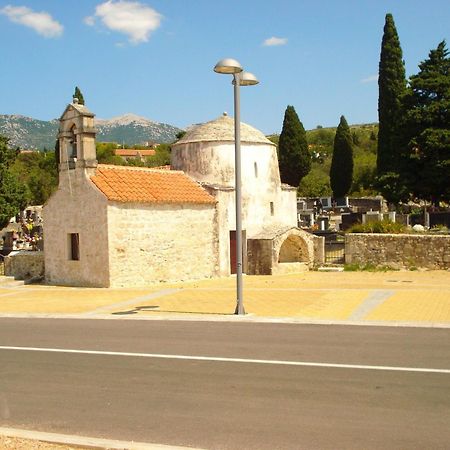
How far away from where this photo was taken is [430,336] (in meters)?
11.2

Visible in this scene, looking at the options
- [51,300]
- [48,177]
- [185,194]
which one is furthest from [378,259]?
[48,177]

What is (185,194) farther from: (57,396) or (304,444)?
(304,444)

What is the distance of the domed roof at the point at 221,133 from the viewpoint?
28234 millimetres

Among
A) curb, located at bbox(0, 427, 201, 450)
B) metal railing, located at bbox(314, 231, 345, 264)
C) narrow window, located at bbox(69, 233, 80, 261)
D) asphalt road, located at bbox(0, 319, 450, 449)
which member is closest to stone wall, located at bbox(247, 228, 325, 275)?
metal railing, located at bbox(314, 231, 345, 264)

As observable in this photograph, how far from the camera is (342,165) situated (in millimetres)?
61656

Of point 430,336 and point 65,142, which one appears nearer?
point 430,336

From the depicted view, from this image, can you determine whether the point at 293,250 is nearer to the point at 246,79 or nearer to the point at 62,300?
the point at 62,300

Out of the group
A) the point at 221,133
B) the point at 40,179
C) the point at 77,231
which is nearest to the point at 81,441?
the point at 77,231

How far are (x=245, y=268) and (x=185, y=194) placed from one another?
4.75m

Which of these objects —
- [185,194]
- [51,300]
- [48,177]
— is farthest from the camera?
[48,177]

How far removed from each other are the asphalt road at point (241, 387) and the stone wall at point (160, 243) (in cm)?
1022

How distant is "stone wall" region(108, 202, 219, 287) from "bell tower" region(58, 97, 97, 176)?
2440 mm

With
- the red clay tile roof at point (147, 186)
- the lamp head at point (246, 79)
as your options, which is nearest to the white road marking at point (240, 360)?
the lamp head at point (246, 79)

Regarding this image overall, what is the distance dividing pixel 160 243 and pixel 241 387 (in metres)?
16.6
